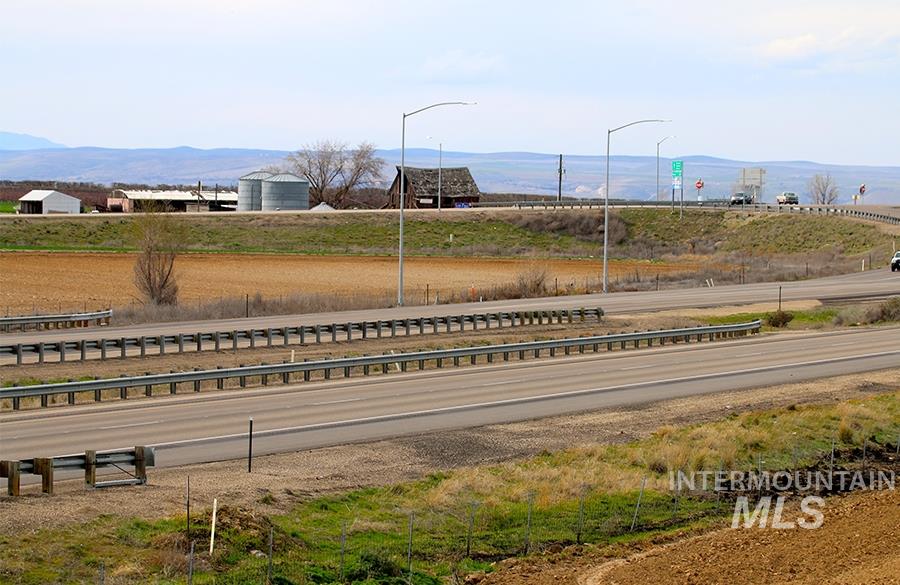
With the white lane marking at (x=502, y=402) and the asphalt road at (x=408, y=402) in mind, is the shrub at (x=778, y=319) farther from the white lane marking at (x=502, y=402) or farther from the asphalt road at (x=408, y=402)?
the white lane marking at (x=502, y=402)

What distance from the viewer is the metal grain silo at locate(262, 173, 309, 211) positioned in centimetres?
14762

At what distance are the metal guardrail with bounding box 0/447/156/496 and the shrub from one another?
39112mm

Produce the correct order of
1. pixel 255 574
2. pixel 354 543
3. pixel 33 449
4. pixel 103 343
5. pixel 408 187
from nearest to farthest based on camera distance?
1. pixel 255 574
2. pixel 354 543
3. pixel 33 449
4. pixel 103 343
5. pixel 408 187

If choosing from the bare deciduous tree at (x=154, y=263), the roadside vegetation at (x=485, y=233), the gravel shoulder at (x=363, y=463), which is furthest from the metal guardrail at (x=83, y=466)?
the roadside vegetation at (x=485, y=233)

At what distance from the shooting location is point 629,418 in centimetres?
3083

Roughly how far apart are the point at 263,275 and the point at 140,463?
62.0 meters

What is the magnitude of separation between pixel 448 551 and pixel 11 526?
6804 millimetres

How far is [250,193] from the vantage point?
156 m

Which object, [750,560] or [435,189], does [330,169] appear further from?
[750,560]

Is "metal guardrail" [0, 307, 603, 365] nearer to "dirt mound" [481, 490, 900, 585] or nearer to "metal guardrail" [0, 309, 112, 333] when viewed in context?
"metal guardrail" [0, 309, 112, 333]

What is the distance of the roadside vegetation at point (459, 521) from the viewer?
57.4 feet

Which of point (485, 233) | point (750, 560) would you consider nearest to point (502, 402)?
point (750, 560)

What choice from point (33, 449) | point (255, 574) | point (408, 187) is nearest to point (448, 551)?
point (255, 574)

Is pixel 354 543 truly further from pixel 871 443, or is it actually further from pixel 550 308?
pixel 550 308
